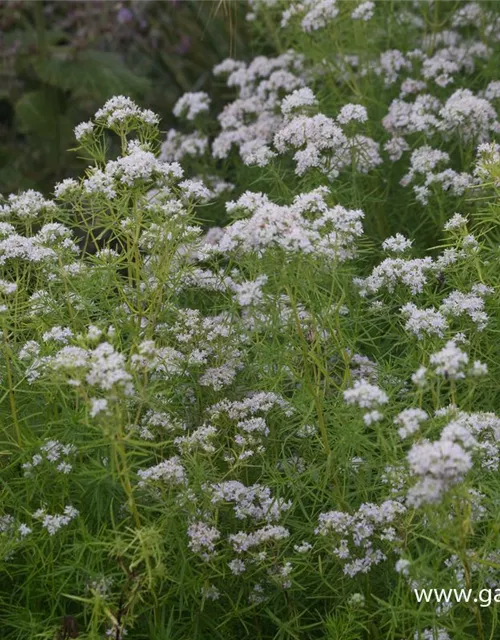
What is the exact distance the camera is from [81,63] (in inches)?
248

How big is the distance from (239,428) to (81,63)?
3757 mm

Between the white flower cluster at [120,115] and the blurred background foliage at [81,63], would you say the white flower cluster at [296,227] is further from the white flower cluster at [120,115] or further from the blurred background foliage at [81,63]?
the blurred background foliage at [81,63]

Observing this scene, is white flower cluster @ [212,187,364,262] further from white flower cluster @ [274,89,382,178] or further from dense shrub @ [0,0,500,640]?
white flower cluster @ [274,89,382,178]

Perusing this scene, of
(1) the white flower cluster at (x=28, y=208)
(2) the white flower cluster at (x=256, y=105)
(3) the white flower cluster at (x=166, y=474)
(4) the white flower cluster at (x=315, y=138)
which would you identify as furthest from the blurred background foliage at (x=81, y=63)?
(3) the white flower cluster at (x=166, y=474)

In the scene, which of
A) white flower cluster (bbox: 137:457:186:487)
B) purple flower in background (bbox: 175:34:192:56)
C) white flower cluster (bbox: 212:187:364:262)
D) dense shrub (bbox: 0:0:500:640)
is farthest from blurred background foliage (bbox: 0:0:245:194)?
white flower cluster (bbox: 137:457:186:487)

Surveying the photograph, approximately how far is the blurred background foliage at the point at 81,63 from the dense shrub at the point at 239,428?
8.63 feet

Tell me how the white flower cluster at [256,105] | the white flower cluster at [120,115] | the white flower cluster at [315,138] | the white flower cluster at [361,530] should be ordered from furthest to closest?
1. the white flower cluster at [256,105]
2. the white flower cluster at [315,138]
3. the white flower cluster at [120,115]
4. the white flower cluster at [361,530]

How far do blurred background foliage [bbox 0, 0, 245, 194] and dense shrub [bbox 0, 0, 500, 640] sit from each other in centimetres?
263

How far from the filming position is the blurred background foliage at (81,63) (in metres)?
6.25

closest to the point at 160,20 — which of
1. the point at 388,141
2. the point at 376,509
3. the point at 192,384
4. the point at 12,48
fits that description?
the point at 12,48

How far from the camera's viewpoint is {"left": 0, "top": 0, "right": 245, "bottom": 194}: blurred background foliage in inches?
246

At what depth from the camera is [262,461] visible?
3.32m

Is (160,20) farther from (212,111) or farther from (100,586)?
(100,586)

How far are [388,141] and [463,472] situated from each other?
111 inches
